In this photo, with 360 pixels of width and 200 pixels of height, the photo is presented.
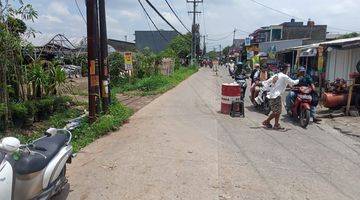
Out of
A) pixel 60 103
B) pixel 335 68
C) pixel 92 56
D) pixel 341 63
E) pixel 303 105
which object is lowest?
pixel 60 103

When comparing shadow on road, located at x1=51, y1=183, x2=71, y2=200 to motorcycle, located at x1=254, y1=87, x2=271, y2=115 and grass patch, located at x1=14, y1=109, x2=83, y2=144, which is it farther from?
motorcycle, located at x1=254, y1=87, x2=271, y2=115

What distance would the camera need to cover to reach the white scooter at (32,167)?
12.8ft

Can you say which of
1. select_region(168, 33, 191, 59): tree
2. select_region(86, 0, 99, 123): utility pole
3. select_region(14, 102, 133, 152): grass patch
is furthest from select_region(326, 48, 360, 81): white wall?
select_region(168, 33, 191, 59): tree

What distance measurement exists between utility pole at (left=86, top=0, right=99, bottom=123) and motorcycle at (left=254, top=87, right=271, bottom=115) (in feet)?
18.0

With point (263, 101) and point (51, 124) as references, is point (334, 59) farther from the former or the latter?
point (51, 124)

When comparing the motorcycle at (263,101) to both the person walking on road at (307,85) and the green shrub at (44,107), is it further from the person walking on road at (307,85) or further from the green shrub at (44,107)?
the green shrub at (44,107)

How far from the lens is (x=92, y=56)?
1009 centimetres

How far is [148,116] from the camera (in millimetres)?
12383

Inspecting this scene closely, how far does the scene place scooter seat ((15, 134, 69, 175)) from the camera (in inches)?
165

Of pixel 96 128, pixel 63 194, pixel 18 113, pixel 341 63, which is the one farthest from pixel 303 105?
pixel 341 63

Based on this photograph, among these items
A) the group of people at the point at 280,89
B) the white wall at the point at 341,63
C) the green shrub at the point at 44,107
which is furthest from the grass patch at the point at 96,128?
the white wall at the point at 341,63

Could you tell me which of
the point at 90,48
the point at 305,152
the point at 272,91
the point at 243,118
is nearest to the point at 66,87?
the point at 90,48

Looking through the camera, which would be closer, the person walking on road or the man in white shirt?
the man in white shirt

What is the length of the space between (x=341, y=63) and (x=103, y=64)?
507 inches
